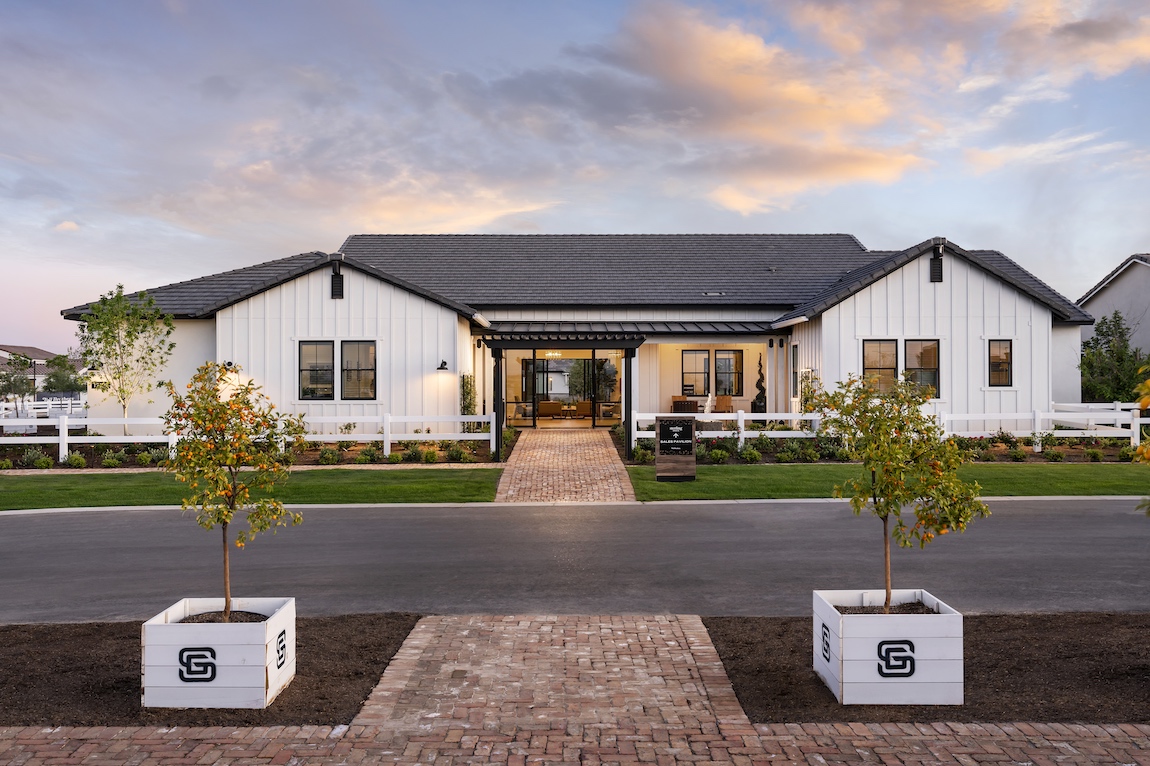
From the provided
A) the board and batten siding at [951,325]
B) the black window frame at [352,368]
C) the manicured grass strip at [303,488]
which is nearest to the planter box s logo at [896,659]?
the manicured grass strip at [303,488]

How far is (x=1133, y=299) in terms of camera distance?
3139 centimetres

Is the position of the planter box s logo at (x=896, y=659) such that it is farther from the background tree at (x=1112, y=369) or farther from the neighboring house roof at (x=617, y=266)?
the background tree at (x=1112, y=369)

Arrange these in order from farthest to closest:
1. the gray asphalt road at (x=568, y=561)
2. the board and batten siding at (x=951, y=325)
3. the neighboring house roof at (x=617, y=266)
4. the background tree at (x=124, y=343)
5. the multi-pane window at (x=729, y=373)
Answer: the multi-pane window at (x=729, y=373), the neighboring house roof at (x=617, y=266), the board and batten siding at (x=951, y=325), the background tree at (x=124, y=343), the gray asphalt road at (x=568, y=561)

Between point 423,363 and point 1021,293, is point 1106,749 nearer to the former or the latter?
point 423,363

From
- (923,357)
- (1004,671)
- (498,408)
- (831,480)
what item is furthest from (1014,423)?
(1004,671)

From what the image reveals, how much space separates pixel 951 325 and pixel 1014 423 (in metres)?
3.36

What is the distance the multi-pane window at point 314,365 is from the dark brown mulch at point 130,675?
14687 millimetres

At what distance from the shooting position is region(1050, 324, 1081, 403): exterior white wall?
81.2 ft

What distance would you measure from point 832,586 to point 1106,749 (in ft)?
12.3

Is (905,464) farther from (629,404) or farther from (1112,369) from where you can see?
(1112,369)

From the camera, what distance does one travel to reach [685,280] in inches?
1101

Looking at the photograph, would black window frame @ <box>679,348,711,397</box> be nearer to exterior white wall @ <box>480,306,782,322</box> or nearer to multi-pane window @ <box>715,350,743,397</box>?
multi-pane window @ <box>715,350,743,397</box>

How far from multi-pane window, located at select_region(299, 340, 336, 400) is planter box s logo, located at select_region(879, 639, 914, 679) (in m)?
18.3

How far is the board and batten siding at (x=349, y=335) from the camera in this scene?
68.9ft
